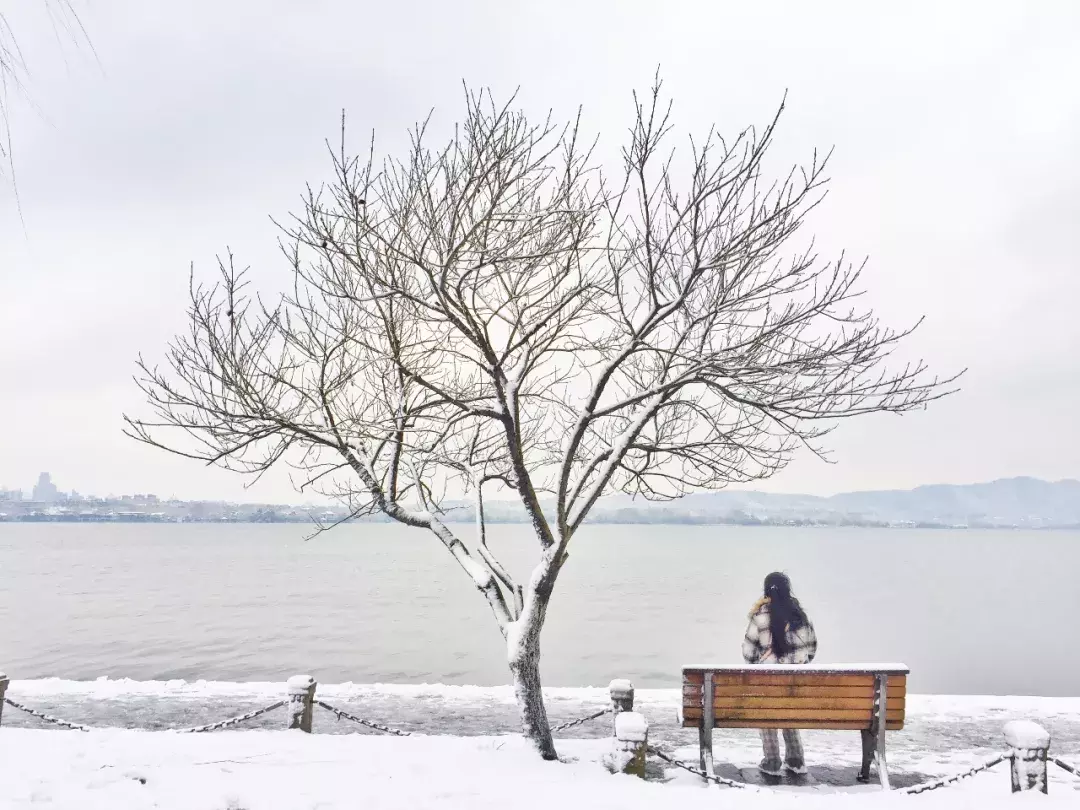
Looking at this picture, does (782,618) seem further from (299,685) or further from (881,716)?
(299,685)

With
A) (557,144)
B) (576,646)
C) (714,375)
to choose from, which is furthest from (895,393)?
(576,646)

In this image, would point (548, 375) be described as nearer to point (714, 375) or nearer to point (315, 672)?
point (714, 375)

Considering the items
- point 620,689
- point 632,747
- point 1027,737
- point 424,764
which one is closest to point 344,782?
point 424,764

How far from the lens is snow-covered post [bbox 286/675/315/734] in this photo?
8.05m

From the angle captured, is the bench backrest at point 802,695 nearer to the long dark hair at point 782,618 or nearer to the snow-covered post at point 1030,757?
the long dark hair at point 782,618

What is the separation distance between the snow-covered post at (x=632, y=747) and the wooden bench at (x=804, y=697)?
76 cm

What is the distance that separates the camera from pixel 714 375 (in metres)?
6.95

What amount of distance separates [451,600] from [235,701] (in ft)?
121

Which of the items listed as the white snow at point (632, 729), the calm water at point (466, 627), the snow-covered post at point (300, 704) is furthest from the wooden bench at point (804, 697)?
the calm water at point (466, 627)

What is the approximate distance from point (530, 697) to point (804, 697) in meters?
2.60

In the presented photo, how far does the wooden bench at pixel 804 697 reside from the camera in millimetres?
6887

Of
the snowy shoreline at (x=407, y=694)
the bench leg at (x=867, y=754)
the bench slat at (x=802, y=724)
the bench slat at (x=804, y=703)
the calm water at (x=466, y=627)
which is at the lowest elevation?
the calm water at (x=466, y=627)

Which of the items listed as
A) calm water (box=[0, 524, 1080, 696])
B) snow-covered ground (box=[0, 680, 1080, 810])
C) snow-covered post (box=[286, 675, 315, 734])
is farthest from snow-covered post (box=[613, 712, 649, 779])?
calm water (box=[0, 524, 1080, 696])

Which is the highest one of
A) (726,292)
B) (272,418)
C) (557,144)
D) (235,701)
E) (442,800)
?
(557,144)
